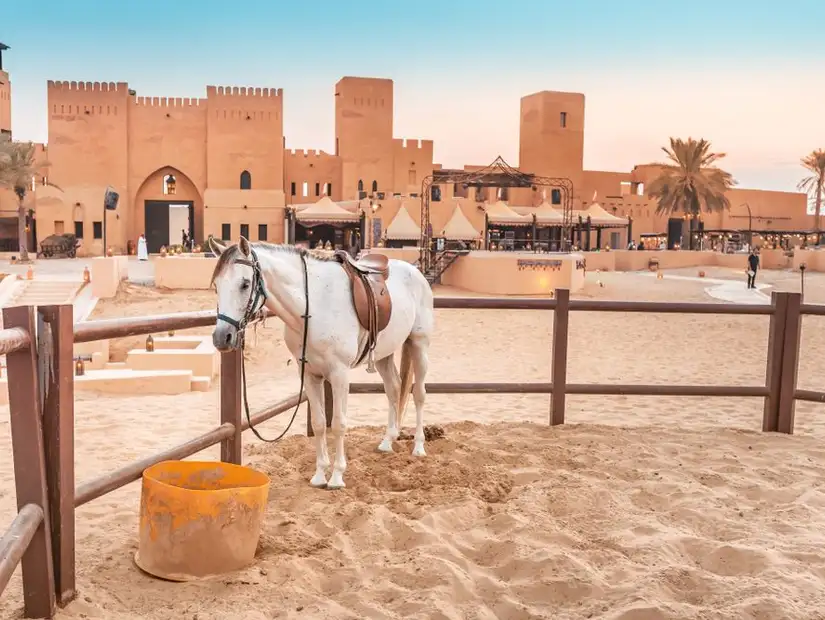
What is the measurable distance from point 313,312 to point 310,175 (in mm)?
45032

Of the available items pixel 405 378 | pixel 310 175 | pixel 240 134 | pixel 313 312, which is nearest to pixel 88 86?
pixel 240 134

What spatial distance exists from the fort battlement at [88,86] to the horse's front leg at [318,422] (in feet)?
149

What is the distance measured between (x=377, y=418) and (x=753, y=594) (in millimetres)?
5226

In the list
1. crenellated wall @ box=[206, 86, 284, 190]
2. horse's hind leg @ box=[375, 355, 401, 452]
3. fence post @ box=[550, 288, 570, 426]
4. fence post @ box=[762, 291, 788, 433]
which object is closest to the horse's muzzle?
horse's hind leg @ box=[375, 355, 401, 452]

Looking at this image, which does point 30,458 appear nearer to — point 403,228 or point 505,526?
point 505,526

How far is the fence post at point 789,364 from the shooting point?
608 centimetres

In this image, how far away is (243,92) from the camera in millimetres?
45875

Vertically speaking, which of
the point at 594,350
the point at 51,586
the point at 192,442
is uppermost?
the point at 192,442

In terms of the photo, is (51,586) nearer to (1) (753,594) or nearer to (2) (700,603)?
(2) (700,603)

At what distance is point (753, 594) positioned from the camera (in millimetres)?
3197

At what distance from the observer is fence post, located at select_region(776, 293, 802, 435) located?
19.9 feet

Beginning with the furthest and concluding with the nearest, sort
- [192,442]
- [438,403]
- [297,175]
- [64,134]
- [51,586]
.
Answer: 1. [297,175]
2. [64,134]
3. [438,403]
4. [192,442]
5. [51,586]

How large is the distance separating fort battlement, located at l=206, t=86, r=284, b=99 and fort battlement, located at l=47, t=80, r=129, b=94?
16.9ft

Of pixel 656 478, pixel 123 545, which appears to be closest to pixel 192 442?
pixel 123 545
